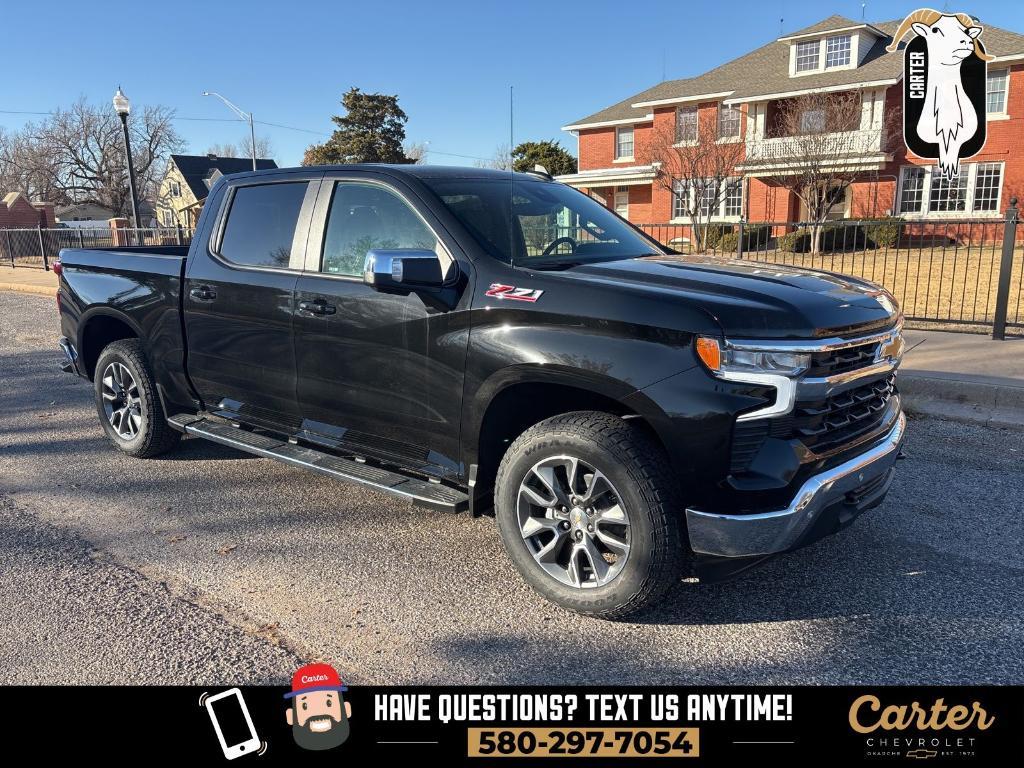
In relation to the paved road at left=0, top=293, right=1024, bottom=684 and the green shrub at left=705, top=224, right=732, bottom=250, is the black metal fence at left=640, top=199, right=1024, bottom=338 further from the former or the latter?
the paved road at left=0, top=293, right=1024, bottom=684

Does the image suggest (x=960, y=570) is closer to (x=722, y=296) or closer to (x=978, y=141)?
(x=722, y=296)

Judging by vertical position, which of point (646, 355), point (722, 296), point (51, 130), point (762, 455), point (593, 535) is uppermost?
point (51, 130)

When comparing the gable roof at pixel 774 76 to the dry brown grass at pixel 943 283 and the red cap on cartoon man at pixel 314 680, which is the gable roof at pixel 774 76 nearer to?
the dry brown grass at pixel 943 283

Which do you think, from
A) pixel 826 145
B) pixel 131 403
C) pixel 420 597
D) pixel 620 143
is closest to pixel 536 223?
pixel 420 597

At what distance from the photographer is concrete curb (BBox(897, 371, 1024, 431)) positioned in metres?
6.21

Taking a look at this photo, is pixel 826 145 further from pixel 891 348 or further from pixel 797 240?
pixel 891 348

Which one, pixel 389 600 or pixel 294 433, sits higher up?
pixel 294 433

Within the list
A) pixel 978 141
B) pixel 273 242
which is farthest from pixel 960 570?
pixel 978 141

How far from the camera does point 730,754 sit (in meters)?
2.56

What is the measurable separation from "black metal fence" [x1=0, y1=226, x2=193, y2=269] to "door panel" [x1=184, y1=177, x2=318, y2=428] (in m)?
16.5

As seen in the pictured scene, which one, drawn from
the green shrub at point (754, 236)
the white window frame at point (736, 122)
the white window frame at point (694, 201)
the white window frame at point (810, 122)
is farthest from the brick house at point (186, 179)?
the green shrub at point (754, 236)

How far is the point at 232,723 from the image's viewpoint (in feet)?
8.81

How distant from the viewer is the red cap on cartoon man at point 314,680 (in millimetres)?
2809

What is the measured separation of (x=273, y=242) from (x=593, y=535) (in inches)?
101
